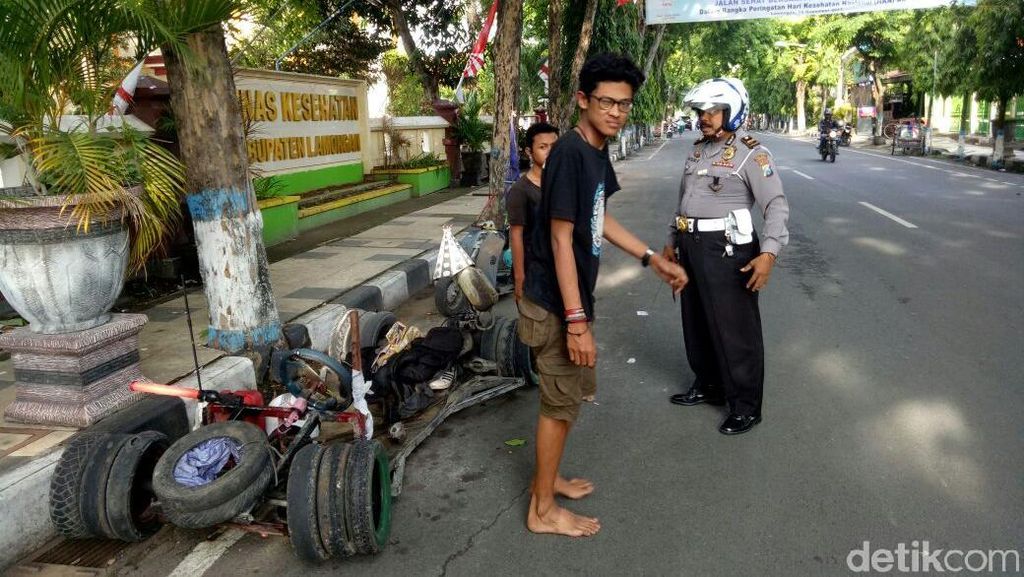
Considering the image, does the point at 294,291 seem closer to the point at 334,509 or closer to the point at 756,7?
the point at 334,509

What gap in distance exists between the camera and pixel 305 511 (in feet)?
8.92

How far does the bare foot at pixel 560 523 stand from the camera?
296 centimetres

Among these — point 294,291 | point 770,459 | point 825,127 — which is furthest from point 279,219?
point 825,127

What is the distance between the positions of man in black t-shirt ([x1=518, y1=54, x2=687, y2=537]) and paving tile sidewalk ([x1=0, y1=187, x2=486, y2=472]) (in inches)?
85.0

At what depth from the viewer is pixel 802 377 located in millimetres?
4637

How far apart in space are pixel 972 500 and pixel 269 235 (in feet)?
25.3

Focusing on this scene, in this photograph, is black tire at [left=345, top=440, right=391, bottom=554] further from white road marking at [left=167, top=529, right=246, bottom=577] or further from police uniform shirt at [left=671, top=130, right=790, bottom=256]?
police uniform shirt at [left=671, top=130, right=790, bottom=256]

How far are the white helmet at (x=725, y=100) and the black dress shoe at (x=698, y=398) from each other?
4.81 ft

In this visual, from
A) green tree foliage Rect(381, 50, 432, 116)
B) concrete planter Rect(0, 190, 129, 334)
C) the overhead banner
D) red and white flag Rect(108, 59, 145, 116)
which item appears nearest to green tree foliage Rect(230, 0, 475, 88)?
green tree foliage Rect(381, 50, 432, 116)

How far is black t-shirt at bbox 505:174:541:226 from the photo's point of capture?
167 inches

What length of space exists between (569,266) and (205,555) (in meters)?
1.78

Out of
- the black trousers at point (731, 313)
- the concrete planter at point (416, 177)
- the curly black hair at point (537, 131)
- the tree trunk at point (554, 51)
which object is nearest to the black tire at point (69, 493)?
the black trousers at point (731, 313)

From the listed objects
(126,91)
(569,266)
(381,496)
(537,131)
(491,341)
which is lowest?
(381,496)

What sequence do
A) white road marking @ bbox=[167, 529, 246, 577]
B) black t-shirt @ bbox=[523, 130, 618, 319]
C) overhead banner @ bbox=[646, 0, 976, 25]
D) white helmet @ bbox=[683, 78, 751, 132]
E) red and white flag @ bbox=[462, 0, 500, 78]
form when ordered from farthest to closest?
overhead banner @ bbox=[646, 0, 976, 25] < red and white flag @ bbox=[462, 0, 500, 78] < white helmet @ bbox=[683, 78, 751, 132] < white road marking @ bbox=[167, 529, 246, 577] < black t-shirt @ bbox=[523, 130, 618, 319]
